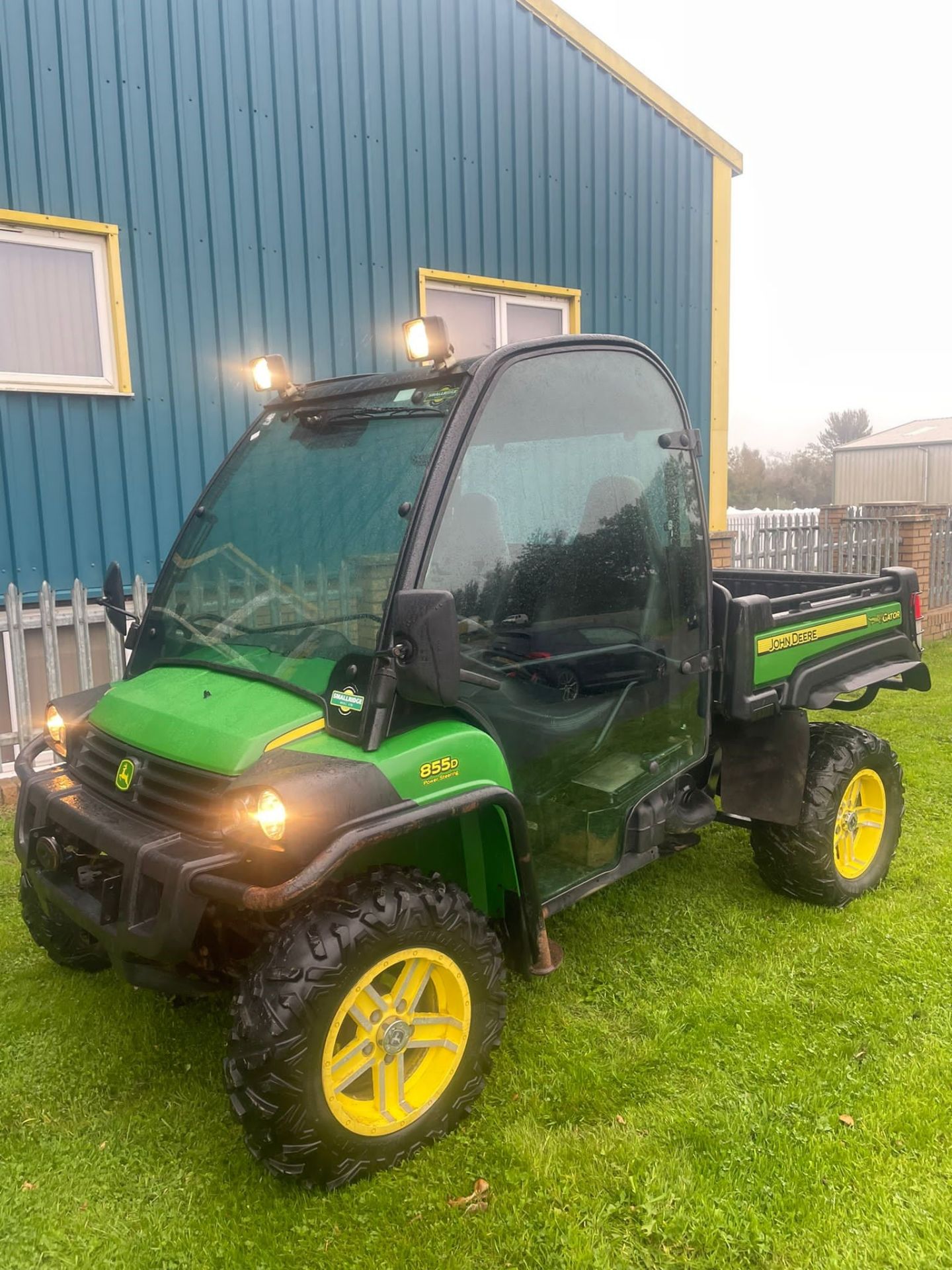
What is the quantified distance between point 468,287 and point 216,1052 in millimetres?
7127

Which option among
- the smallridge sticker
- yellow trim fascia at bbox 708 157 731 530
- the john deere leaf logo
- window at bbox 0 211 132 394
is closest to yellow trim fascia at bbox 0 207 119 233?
window at bbox 0 211 132 394

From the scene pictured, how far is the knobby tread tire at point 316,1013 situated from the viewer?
2.27 m

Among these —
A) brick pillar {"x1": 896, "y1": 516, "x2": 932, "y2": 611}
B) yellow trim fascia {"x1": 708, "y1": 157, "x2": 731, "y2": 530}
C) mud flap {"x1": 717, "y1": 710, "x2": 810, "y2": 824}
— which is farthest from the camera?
brick pillar {"x1": 896, "y1": 516, "x2": 932, "y2": 611}

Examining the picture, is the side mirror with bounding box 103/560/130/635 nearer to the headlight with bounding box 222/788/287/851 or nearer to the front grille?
the front grille

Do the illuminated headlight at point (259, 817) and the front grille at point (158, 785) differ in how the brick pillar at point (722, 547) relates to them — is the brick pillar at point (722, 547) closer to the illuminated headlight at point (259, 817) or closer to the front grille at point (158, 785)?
the front grille at point (158, 785)

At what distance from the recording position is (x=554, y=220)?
8.94 m

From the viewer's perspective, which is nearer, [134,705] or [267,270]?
[134,705]

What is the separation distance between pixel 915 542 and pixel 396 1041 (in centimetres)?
1032

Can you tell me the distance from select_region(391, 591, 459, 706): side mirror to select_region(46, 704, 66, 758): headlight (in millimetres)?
1457

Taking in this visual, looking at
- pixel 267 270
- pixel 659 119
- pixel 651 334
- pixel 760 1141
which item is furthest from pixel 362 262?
pixel 760 1141

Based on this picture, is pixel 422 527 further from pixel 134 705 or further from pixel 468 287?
pixel 468 287

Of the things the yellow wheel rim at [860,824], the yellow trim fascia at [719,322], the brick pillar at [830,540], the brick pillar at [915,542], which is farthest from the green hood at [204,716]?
the brick pillar at [915,542]

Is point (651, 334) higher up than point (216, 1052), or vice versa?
point (651, 334)

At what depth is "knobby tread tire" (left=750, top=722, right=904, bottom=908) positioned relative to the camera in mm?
3824
